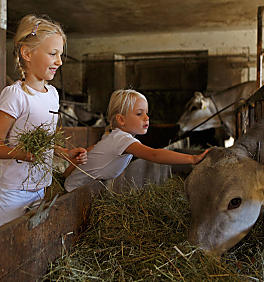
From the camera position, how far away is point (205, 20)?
409 inches

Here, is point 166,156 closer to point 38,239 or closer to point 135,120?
point 135,120

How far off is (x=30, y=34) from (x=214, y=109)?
813cm

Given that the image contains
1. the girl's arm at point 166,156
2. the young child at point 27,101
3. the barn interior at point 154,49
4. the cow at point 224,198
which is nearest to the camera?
the cow at point 224,198

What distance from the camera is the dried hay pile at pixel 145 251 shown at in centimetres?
157

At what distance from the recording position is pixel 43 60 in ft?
6.56

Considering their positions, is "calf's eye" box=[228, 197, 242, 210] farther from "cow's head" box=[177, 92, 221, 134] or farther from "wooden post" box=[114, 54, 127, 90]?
"wooden post" box=[114, 54, 127, 90]

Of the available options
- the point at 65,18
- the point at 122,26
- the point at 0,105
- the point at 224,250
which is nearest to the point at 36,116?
the point at 0,105

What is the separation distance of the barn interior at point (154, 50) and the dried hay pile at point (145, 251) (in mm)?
4761

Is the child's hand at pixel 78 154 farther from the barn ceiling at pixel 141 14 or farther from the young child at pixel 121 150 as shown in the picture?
the barn ceiling at pixel 141 14

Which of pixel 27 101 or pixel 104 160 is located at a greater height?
pixel 27 101

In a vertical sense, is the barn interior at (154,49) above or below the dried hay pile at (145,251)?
above

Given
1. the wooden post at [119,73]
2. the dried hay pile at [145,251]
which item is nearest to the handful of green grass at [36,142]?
the dried hay pile at [145,251]

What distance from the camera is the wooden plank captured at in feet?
4.11

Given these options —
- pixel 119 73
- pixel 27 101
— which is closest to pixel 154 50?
pixel 119 73
